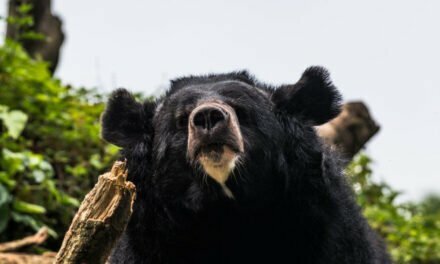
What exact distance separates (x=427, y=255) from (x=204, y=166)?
6506mm

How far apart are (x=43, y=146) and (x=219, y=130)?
5147mm

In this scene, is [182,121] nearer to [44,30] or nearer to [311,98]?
[311,98]

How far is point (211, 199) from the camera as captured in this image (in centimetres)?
440

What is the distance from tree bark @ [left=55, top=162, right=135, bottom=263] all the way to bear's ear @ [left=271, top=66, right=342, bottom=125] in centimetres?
184

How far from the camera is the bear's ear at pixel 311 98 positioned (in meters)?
4.83

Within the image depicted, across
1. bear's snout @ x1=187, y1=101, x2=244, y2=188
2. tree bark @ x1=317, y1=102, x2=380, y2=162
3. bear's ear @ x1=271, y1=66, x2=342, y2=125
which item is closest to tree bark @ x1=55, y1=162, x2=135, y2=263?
bear's snout @ x1=187, y1=101, x2=244, y2=188

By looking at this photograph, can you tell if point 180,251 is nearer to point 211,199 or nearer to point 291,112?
point 211,199

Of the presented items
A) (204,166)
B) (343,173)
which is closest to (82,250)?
(204,166)

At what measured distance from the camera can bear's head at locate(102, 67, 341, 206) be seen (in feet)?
13.4

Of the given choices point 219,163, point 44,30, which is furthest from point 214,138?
point 44,30

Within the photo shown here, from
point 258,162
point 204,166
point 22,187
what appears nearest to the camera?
point 204,166

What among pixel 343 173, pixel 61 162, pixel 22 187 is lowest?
pixel 343 173

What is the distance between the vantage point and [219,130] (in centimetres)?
400

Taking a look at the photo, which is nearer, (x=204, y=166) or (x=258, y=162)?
(x=204, y=166)
